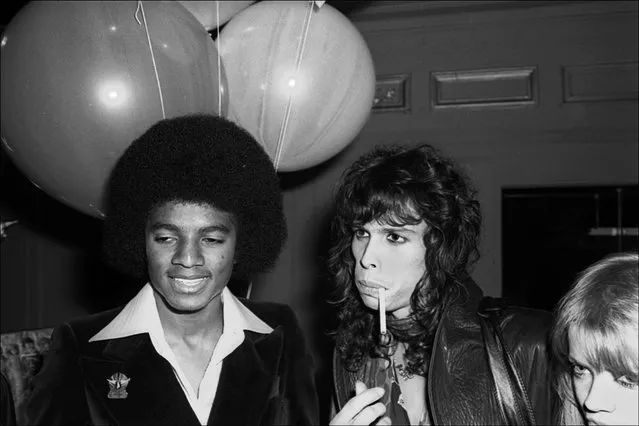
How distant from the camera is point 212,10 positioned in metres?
2.85

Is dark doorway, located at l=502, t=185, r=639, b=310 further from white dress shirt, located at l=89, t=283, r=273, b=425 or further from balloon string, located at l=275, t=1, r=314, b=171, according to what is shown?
white dress shirt, located at l=89, t=283, r=273, b=425

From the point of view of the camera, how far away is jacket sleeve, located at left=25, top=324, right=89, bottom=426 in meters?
1.77

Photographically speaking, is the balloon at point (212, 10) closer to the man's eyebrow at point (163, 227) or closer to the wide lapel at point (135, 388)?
the man's eyebrow at point (163, 227)

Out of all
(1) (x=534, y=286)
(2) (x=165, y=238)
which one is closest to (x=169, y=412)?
(2) (x=165, y=238)

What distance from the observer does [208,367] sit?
79.4 inches

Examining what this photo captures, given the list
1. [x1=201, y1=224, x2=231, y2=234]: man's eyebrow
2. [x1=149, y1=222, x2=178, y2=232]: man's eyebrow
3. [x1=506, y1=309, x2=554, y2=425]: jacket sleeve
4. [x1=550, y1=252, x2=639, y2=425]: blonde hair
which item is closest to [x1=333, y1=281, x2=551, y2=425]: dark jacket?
[x1=506, y1=309, x2=554, y2=425]: jacket sleeve

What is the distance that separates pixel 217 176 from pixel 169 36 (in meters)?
0.57

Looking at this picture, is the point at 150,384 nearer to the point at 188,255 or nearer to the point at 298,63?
the point at 188,255

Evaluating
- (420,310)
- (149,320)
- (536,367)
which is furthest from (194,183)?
(536,367)

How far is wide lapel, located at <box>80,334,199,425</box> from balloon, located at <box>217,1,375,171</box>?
1006 mm

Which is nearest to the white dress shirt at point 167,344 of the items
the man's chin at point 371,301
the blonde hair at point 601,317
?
the man's chin at point 371,301

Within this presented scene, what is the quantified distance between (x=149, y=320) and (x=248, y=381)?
33 cm

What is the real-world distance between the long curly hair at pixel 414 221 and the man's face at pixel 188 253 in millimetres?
422

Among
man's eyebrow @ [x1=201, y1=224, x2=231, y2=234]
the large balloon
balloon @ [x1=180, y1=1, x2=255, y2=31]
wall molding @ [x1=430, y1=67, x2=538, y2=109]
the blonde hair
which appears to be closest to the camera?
the blonde hair
